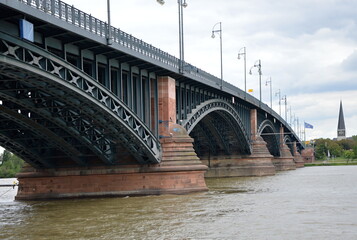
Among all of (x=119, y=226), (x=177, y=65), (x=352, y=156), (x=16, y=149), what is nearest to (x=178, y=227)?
(x=119, y=226)

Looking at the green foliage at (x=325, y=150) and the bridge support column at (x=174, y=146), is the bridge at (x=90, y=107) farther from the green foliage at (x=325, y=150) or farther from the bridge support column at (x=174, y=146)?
the green foliage at (x=325, y=150)

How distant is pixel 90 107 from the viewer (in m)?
32.1

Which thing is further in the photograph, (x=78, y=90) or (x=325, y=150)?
(x=325, y=150)

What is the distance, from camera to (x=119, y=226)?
24625 mm

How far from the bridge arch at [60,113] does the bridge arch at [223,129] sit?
1915cm

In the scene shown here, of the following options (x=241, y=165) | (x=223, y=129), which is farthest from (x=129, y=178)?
(x=241, y=165)

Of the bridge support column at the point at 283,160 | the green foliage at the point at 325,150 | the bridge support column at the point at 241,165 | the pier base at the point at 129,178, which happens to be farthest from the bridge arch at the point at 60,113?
the green foliage at the point at 325,150

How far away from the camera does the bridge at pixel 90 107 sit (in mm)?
26906

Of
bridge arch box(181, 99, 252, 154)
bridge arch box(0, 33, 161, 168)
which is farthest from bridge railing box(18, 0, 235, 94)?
bridge arch box(181, 99, 252, 154)

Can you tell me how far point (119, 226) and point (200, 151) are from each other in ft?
162

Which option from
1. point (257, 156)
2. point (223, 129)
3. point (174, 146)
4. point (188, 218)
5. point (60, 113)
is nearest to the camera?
point (188, 218)

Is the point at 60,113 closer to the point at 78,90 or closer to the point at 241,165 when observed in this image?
the point at 78,90

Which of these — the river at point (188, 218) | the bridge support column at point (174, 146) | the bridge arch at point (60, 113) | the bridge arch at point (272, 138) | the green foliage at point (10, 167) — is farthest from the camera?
the green foliage at point (10, 167)

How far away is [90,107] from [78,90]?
2924 millimetres
